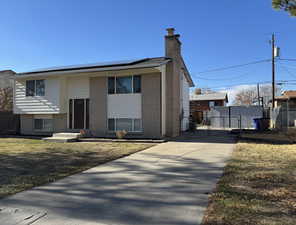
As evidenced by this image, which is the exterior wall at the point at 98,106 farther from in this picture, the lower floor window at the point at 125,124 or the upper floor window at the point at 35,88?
the upper floor window at the point at 35,88

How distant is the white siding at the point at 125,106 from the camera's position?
13430 mm

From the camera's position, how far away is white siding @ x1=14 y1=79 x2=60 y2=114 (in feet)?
48.4

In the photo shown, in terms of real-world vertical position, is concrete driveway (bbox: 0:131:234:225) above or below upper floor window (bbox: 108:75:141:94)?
below

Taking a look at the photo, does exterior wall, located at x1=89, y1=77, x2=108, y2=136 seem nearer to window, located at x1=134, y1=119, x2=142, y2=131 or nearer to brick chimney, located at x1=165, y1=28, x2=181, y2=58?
window, located at x1=134, y1=119, x2=142, y2=131

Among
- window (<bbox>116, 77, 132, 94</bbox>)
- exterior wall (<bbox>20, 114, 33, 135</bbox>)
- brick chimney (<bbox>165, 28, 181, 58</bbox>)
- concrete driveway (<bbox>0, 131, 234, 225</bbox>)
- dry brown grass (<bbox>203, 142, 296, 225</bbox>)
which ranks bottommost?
concrete driveway (<bbox>0, 131, 234, 225</bbox>)

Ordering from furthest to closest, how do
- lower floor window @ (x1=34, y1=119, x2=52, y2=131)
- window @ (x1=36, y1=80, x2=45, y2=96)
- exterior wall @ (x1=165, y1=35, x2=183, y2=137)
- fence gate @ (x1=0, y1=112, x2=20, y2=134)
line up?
fence gate @ (x1=0, y1=112, x2=20, y2=134), lower floor window @ (x1=34, y1=119, x2=52, y2=131), window @ (x1=36, y1=80, x2=45, y2=96), exterior wall @ (x1=165, y1=35, x2=183, y2=137)

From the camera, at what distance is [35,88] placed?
15500 mm

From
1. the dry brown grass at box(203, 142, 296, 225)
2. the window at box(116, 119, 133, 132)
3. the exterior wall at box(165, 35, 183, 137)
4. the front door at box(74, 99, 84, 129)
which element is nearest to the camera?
the dry brown grass at box(203, 142, 296, 225)

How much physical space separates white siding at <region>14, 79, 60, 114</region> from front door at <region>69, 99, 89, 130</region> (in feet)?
3.08

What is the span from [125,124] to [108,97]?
6.54 feet

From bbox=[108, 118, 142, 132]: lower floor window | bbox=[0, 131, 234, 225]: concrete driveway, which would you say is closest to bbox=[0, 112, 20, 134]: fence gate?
bbox=[108, 118, 142, 132]: lower floor window

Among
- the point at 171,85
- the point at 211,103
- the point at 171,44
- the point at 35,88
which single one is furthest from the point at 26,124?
the point at 211,103

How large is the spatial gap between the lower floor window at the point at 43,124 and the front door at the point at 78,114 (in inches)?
72.8

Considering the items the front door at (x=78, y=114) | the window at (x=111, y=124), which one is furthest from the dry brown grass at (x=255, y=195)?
the front door at (x=78, y=114)
